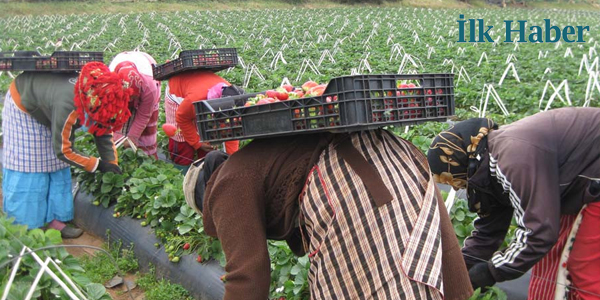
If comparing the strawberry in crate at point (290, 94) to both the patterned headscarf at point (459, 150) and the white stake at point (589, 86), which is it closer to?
the patterned headscarf at point (459, 150)

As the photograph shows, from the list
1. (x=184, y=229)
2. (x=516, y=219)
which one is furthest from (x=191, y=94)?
(x=516, y=219)

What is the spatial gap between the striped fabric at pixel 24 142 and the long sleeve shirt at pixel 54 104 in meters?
0.06

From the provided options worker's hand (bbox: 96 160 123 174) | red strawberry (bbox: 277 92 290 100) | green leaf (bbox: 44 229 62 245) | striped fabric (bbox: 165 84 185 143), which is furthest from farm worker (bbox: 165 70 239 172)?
red strawberry (bbox: 277 92 290 100)

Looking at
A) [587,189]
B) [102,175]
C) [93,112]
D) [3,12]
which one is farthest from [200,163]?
[3,12]

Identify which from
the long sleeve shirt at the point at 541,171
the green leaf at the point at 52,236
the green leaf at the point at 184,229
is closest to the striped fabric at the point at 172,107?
the green leaf at the point at 184,229

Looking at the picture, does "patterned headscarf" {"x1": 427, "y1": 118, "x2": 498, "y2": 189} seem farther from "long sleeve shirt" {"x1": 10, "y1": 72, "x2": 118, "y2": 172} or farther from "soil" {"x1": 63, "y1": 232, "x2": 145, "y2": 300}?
"long sleeve shirt" {"x1": 10, "y1": 72, "x2": 118, "y2": 172}

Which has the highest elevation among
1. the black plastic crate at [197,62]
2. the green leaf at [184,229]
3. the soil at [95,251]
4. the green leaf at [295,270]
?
the black plastic crate at [197,62]

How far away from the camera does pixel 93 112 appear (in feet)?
13.0

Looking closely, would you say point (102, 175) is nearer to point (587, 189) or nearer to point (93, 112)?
point (93, 112)

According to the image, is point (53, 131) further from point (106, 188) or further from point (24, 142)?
point (106, 188)

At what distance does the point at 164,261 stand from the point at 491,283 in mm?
2299

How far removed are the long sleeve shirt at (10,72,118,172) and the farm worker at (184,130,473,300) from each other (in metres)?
2.57

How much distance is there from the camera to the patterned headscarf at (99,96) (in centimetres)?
386

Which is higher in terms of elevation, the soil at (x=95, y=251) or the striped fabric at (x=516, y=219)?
the striped fabric at (x=516, y=219)
